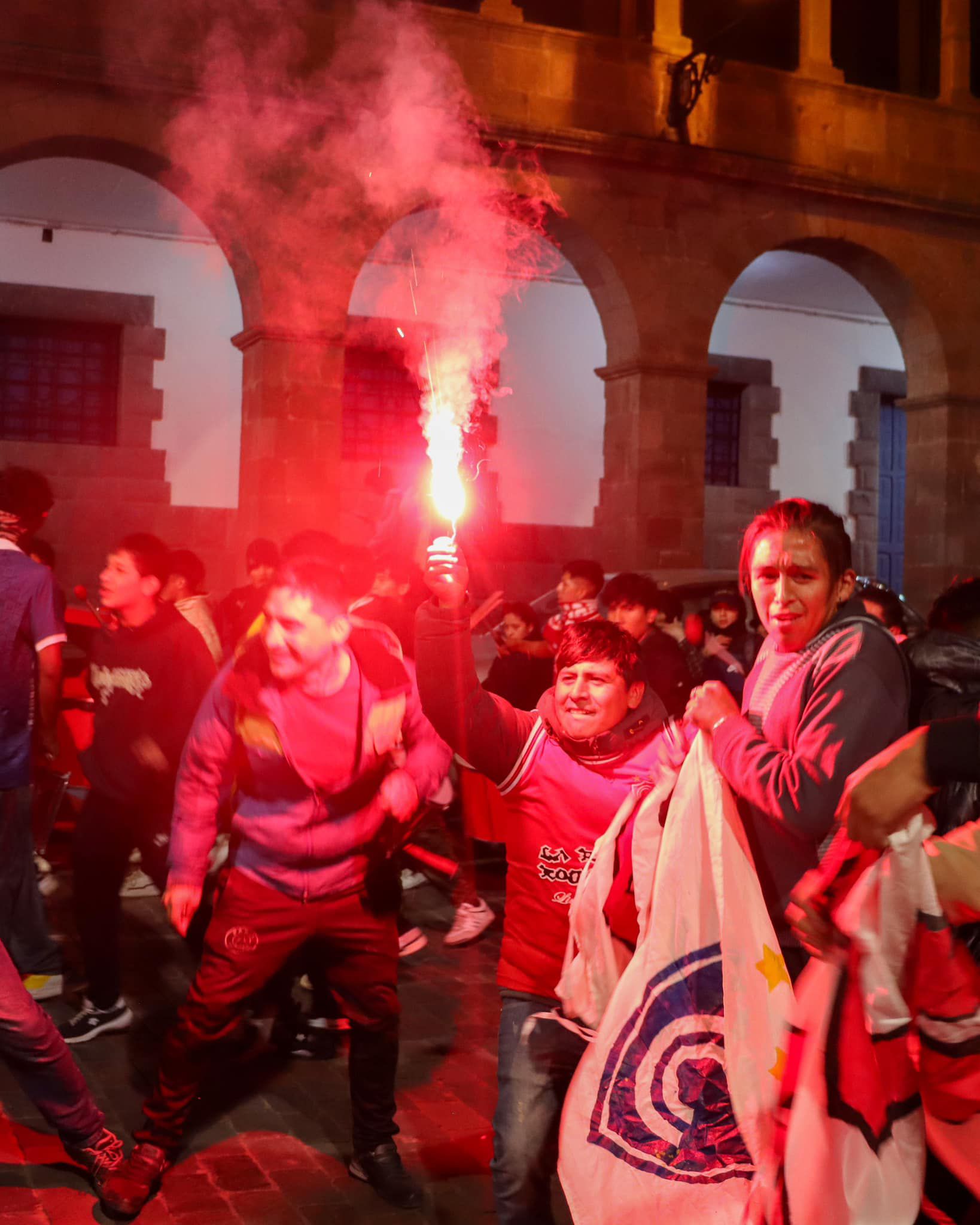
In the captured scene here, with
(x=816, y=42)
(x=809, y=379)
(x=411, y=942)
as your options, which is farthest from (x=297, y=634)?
(x=809, y=379)

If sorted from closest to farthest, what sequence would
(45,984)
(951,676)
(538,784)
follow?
(538,784), (951,676), (45,984)

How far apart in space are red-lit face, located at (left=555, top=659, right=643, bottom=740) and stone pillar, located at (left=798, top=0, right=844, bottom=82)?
12.4 m

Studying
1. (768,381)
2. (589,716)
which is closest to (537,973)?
(589,716)

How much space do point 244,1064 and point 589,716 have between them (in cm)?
254

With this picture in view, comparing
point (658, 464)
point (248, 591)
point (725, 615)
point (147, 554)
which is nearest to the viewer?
point (147, 554)

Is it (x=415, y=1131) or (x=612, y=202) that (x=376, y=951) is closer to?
(x=415, y=1131)

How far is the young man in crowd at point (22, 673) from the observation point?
528cm

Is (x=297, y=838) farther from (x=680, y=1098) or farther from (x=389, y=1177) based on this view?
(x=680, y=1098)

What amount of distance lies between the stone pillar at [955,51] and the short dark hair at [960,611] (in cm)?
1226

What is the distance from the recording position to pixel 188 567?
8.33 metres

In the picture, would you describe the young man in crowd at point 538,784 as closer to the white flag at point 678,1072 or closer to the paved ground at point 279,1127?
the white flag at point 678,1072

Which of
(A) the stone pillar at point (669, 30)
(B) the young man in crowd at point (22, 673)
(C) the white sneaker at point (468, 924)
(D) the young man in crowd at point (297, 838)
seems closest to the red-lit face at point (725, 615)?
(C) the white sneaker at point (468, 924)

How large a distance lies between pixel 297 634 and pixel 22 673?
195cm

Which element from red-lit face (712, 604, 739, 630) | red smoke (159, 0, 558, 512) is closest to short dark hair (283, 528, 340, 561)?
red-lit face (712, 604, 739, 630)
